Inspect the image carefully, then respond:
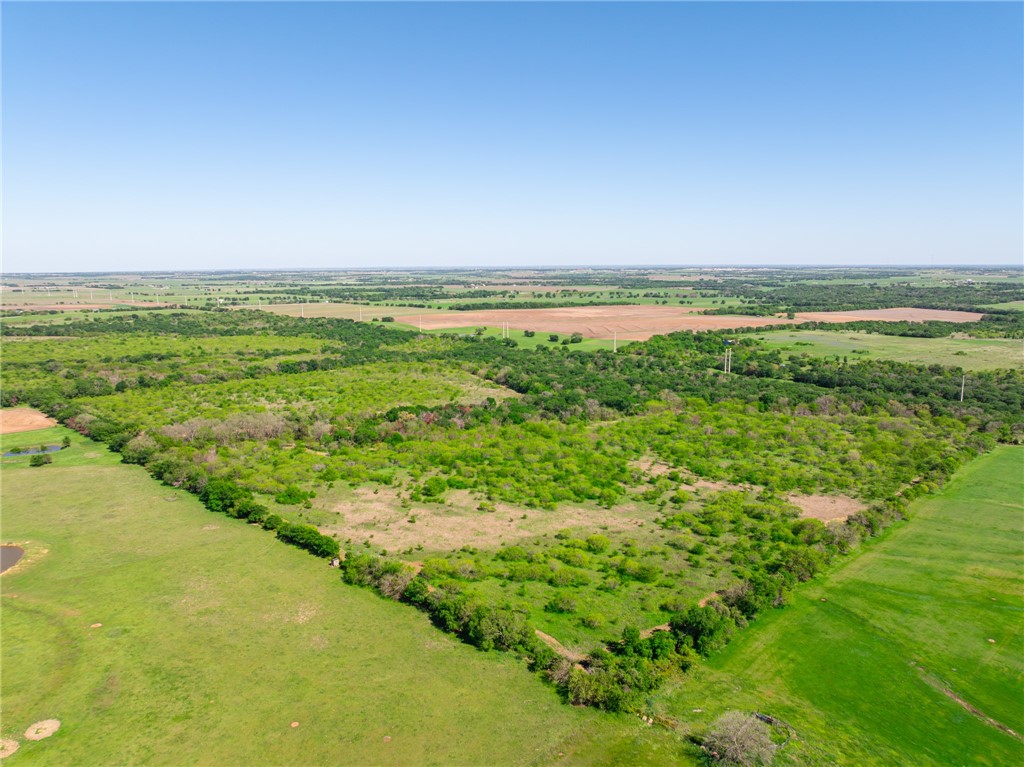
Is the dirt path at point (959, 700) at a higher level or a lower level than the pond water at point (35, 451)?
lower

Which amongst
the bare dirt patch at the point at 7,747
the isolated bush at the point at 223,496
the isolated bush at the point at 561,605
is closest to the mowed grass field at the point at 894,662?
the isolated bush at the point at 561,605

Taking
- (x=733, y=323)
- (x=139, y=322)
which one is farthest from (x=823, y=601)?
(x=139, y=322)

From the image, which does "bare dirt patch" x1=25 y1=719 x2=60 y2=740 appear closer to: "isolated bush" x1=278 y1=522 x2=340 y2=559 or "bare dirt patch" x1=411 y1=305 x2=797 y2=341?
"isolated bush" x1=278 y1=522 x2=340 y2=559

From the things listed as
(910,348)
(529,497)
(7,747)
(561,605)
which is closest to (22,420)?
(7,747)

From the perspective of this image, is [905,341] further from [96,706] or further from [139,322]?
[139,322]

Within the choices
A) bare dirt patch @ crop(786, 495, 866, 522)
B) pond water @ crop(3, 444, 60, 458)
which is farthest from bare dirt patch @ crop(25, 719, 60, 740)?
bare dirt patch @ crop(786, 495, 866, 522)

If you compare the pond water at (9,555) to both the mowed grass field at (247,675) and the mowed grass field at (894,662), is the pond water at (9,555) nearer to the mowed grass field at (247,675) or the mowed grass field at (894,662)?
the mowed grass field at (247,675)

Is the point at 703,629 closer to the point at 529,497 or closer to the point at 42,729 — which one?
the point at 529,497
